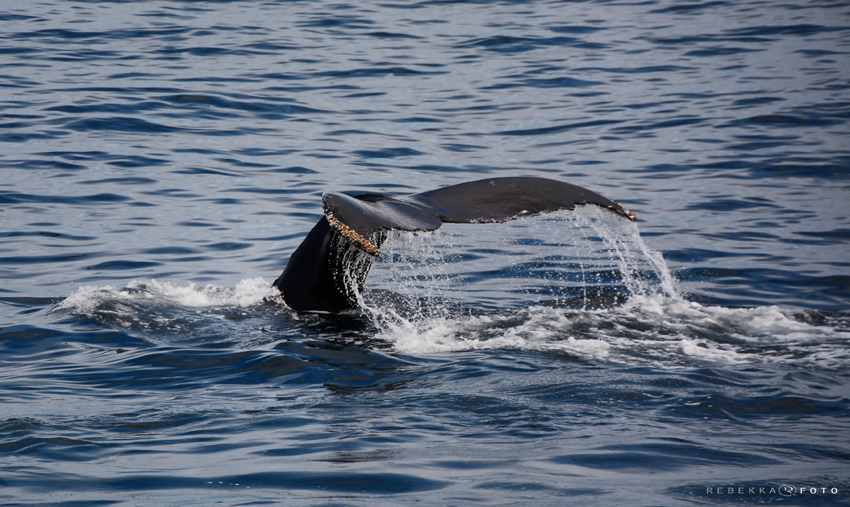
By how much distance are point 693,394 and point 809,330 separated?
5.79 feet

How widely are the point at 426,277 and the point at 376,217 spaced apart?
12.7 feet

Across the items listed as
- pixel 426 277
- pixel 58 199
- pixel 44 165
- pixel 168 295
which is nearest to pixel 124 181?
pixel 58 199

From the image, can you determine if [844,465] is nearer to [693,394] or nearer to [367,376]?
[693,394]

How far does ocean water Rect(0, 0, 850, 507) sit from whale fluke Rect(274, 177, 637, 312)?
23cm

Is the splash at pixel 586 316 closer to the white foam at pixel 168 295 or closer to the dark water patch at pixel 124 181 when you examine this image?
the white foam at pixel 168 295

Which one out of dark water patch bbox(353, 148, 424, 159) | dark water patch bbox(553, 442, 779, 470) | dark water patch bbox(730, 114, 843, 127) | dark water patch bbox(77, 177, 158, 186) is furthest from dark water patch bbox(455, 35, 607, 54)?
dark water patch bbox(553, 442, 779, 470)

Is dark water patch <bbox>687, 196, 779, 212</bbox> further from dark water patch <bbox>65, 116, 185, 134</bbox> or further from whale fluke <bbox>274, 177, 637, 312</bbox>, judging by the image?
dark water patch <bbox>65, 116, 185, 134</bbox>

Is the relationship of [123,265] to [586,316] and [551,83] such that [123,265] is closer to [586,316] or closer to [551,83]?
[586,316]

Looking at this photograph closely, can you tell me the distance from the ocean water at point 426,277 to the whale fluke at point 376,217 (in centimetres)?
23

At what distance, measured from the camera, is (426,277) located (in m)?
9.03

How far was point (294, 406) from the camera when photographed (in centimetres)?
517

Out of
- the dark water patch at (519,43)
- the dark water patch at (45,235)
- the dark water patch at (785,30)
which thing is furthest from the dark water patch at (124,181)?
the dark water patch at (785,30)

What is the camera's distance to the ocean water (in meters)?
4.34

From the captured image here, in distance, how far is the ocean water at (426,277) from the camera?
434cm
